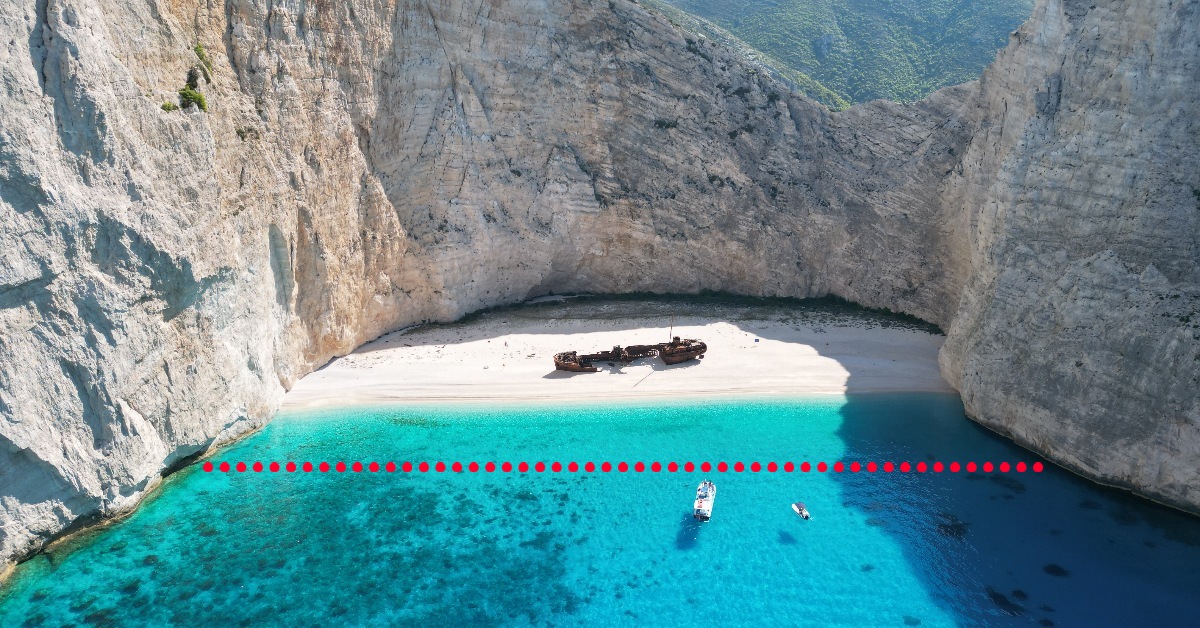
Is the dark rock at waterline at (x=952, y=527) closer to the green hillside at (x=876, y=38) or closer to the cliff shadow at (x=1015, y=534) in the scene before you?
the cliff shadow at (x=1015, y=534)

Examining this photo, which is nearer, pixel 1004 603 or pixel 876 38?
pixel 1004 603

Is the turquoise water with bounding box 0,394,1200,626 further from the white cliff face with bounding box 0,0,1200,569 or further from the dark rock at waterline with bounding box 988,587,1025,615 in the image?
the white cliff face with bounding box 0,0,1200,569

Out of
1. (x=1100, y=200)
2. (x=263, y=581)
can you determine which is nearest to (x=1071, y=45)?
(x=1100, y=200)

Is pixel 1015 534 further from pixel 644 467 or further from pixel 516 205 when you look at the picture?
pixel 516 205

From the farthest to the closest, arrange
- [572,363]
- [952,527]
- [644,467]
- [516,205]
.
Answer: [516,205]
[572,363]
[644,467]
[952,527]

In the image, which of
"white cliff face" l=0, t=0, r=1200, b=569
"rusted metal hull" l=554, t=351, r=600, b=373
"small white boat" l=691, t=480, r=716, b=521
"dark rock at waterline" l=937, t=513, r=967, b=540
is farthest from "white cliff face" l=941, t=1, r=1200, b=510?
"rusted metal hull" l=554, t=351, r=600, b=373

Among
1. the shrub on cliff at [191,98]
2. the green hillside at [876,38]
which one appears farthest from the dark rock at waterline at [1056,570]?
the green hillside at [876,38]

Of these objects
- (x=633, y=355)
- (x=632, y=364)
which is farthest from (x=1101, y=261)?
(x=632, y=364)
